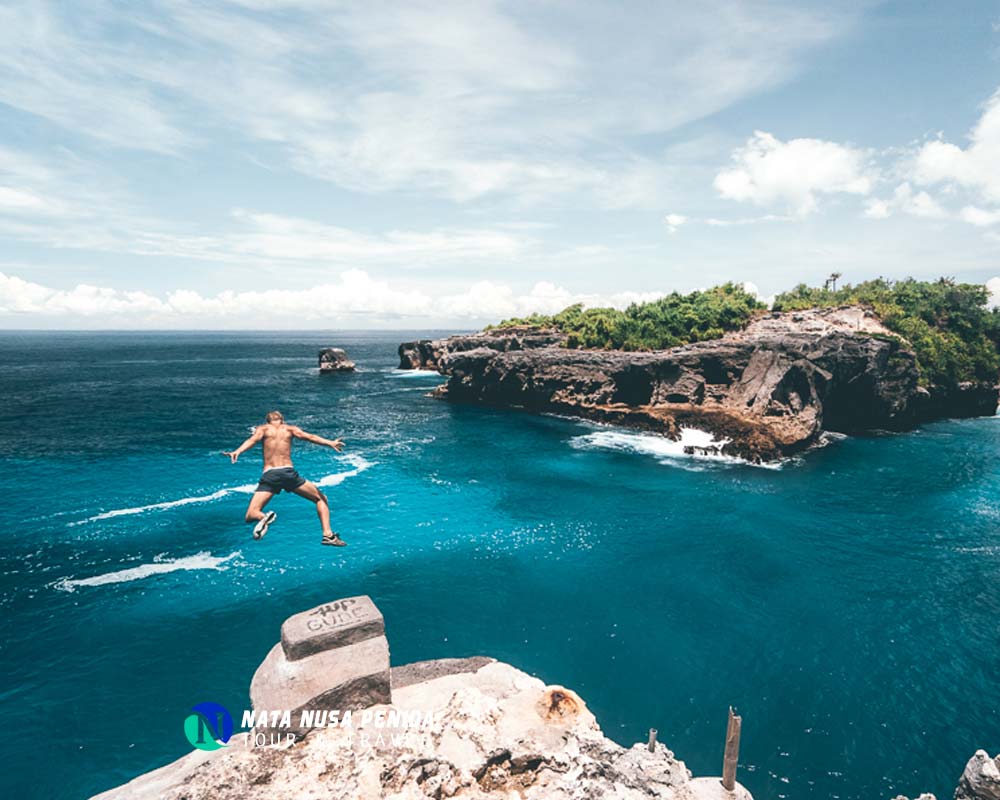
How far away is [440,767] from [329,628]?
367 centimetres

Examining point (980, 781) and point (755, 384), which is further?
point (755, 384)

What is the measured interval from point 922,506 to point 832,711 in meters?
26.8

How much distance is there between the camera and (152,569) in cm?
2631

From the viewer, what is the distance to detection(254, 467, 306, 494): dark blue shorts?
32.1 feet

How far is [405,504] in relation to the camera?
3572 cm

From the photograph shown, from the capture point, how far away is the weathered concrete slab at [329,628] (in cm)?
1073

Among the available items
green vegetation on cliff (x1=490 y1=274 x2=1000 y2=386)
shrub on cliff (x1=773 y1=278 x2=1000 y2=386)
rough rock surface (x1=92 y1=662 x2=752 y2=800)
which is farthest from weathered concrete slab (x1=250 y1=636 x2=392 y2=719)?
shrub on cliff (x1=773 y1=278 x2=1000 y2=386)

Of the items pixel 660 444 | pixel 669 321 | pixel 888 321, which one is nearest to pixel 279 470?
pixel 660 444

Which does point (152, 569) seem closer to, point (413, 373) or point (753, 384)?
point (753, 384)

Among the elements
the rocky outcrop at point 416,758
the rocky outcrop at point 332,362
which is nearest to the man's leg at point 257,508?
the rocky outcrop at point 416,758

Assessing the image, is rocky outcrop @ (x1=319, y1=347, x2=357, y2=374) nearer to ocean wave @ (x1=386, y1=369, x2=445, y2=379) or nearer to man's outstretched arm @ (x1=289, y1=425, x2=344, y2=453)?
ocean wave @ (x1=386, y1=369, x2=445, y2=379)

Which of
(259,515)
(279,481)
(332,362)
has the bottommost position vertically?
(259,515)

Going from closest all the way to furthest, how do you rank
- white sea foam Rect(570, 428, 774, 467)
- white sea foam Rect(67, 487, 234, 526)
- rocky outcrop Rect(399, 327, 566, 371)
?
white sea foam Rect(67, 487, 234, 526) → white sea foam Rect(570, 428, 774, 467) → rocky outcrop Rect(399, 327, 566, 371)

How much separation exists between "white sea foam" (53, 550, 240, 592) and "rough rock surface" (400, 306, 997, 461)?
4279cm
